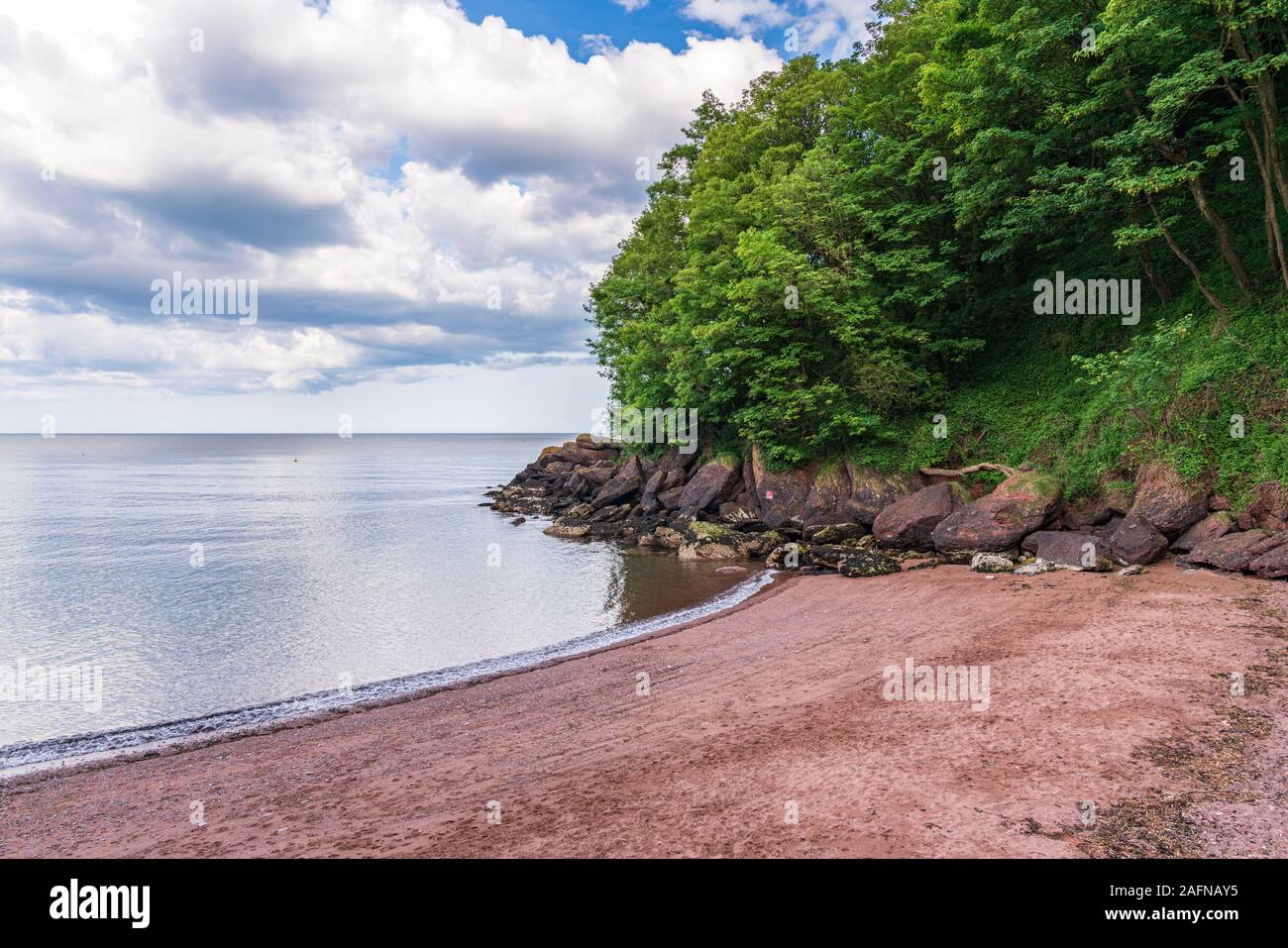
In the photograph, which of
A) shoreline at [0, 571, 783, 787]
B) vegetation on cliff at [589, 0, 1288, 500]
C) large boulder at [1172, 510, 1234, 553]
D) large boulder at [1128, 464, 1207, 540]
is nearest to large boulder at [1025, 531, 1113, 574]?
large boulder at [1128, 464, 1207, 540]

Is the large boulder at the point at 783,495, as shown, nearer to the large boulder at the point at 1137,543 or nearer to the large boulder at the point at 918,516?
the large boulder at the point at 918,516

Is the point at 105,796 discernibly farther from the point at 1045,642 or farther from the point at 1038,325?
the point at 1038,325

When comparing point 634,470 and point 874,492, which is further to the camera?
point 634,470

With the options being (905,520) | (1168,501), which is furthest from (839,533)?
(1168,501)

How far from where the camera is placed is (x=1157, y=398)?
60.0 feet

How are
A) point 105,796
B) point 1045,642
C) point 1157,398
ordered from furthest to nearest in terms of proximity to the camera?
1. point 1157,398
2. point 1045,642
3. point 105,796

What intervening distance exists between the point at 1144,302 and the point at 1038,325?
3857 millimetres

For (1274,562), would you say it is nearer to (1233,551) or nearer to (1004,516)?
(1233,551)

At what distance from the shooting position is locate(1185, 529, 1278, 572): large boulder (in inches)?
578

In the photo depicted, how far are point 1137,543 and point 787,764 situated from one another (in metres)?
14.3

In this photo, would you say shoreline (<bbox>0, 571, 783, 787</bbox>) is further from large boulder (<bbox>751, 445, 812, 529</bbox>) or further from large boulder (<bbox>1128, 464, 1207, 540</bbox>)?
large boulder (<bbox>1128, 464, 1207, 540</bbox>)

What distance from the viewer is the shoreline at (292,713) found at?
10.3 m

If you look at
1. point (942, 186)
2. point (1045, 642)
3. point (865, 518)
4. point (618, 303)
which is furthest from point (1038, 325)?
point (618, 303)

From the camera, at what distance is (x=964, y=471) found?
76.7 ft
